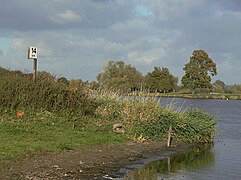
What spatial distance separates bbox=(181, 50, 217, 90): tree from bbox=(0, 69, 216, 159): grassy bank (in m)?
66.7

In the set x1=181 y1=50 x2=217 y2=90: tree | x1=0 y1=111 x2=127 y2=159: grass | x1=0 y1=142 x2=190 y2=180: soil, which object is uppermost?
x1=181 y1=50 x2=217 y2=90: tree

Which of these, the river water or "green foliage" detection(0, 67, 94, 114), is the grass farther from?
the river water

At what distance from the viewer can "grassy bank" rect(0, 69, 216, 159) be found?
16.1 metres

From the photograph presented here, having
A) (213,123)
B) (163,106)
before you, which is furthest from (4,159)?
(213,123)

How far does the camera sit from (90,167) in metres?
12.4

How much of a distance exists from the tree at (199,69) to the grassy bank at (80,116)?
66683 mm

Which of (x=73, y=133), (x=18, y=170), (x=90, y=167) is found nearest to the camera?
(x=18, y=170)

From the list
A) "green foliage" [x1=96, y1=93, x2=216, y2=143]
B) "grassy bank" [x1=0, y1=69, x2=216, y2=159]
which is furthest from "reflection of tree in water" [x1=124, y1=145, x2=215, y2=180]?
"grassy bank" [x1=0, y1=69, x2=216, y2=159]

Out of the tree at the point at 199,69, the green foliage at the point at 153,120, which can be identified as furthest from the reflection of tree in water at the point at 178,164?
the tree at the point at 199,69

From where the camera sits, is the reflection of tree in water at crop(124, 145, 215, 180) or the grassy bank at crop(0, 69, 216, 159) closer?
the reflection of tree in water at crop(124, 145, 215, 180)

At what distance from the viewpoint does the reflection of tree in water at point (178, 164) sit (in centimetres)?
1261

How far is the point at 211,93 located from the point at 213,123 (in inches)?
2819

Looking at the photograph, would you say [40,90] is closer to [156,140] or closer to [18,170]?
[156,140]

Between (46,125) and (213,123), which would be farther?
(213,123)
